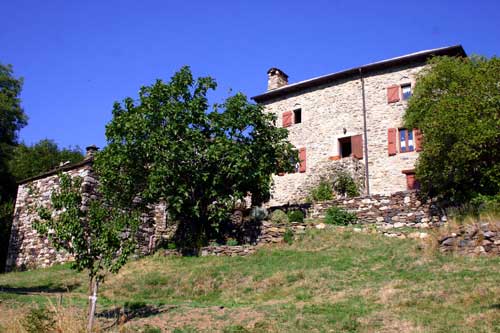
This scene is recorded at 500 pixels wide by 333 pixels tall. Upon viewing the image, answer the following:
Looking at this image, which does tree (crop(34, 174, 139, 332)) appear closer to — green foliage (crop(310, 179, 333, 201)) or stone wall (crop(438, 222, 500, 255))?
stone wall (crop(438, 222, 500, 255))

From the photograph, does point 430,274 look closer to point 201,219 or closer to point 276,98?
point 201,219

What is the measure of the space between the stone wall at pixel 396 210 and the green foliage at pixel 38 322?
1313cm

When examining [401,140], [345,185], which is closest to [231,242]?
[345,185]

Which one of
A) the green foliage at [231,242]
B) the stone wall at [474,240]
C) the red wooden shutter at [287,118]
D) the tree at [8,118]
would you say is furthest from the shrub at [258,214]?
the tree at [8,118]

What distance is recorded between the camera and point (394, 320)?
9211mm

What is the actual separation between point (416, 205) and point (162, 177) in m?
9.97

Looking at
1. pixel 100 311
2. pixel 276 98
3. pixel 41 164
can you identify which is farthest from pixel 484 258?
pixel 41 164

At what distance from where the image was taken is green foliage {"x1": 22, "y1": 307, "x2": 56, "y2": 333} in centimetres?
922

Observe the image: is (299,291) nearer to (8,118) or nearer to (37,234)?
(37,234)

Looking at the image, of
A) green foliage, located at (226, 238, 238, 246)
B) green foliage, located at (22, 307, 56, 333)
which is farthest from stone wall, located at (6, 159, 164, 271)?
green foliage, located at (22, 307, 56, 333)

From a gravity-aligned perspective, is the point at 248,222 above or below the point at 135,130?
below

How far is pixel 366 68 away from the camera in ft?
84.6

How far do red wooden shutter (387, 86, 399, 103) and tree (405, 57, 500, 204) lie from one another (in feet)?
19.2

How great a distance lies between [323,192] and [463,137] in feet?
26.4
